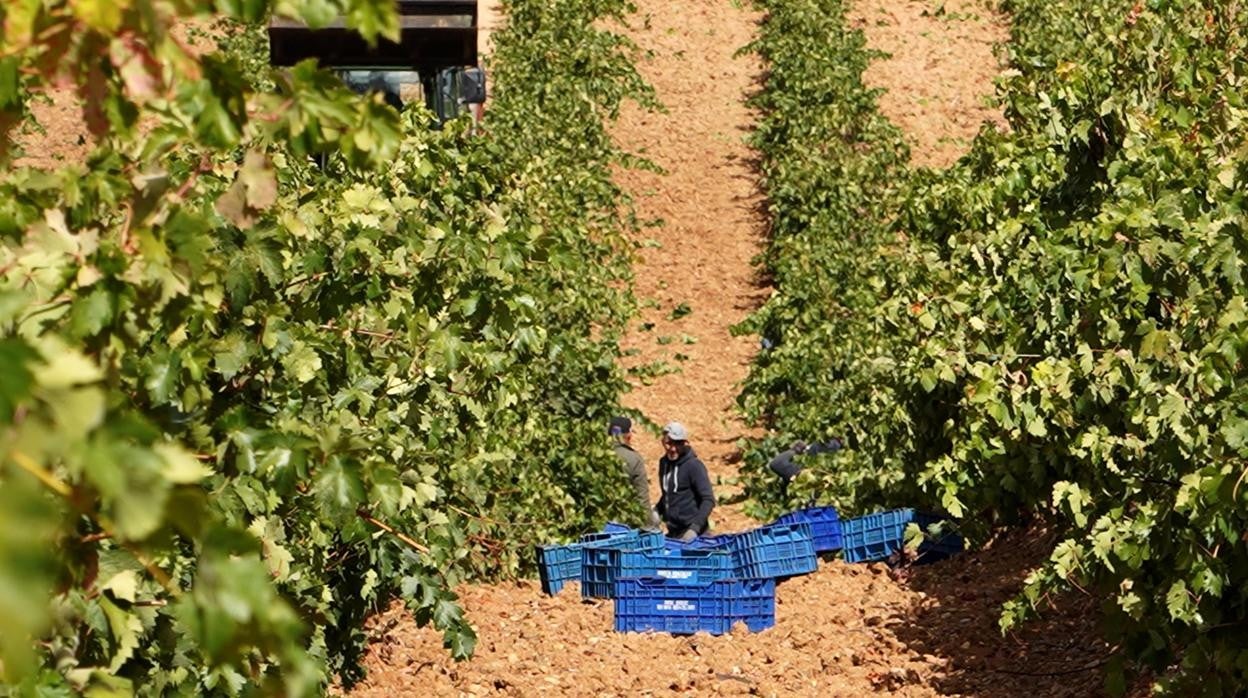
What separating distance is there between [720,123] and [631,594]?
19.3m

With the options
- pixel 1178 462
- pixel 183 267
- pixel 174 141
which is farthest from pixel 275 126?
pixel 1178 462

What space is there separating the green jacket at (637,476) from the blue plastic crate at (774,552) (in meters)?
2.33

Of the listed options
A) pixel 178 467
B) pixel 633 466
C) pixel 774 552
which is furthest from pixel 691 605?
pixel 178 467

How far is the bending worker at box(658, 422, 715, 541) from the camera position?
12430 mm

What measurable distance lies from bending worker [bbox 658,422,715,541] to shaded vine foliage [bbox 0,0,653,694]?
1.01 meters

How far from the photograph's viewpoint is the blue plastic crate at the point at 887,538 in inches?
463

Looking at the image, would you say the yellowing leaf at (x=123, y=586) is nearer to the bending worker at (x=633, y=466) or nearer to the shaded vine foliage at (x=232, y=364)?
the shaded vine foliage at (x=232, y=364)

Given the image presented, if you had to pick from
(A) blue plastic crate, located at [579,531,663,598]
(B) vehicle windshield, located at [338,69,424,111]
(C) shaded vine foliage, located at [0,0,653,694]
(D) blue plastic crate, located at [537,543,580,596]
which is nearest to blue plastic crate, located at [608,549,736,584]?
(A) blue plastic crate, located at [579,531,663,598]

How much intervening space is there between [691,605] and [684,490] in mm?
2190

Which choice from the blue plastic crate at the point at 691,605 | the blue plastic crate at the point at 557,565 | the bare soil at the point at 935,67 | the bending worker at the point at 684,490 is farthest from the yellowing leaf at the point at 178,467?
the bare soil at the point at 935,67

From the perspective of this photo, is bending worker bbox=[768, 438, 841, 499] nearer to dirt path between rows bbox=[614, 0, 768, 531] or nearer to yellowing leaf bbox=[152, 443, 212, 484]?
dirt path between rows bbox=[614, 0, 768, 531]

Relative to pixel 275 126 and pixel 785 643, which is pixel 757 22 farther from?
pixel 275 126

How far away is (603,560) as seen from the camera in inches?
430

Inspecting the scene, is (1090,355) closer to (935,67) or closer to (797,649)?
(797,649)
